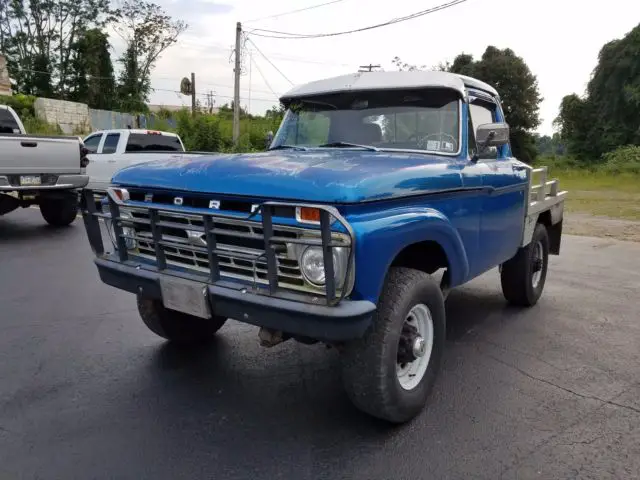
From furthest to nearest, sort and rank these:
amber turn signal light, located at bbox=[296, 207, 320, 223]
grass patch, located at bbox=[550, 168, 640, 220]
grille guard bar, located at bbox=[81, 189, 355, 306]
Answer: grass patch, located at bbox=[550, 168, 640, 220], amber turn signal light, located at bbox=[296, 207, 320, 223], grille guard bar, located at bbox=[81, 189, 355, 306]

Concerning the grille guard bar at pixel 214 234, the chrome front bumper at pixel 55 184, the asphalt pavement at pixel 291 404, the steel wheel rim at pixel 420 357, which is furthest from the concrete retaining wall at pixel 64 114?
the steel wheel rim at pixel 420 357

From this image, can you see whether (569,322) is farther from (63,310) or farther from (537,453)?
(63,310)

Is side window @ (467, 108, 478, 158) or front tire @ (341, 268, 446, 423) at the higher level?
side window @ (467, 108, 478, 158)

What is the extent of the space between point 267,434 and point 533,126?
A: 138 ft

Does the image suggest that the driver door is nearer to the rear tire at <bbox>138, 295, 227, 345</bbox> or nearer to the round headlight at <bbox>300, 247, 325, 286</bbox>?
the round headlight at <bbox>300, 247, 325, 286</bbox>

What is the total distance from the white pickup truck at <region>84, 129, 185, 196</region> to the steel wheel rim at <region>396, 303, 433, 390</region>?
9777 millimetres

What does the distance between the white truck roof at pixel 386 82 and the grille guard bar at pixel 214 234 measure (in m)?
1.88

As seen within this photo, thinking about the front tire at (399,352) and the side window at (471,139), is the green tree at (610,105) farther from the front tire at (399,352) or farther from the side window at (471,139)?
the front tire at (399,352)

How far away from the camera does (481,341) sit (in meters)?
4.59

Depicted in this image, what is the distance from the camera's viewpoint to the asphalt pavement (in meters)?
2.77

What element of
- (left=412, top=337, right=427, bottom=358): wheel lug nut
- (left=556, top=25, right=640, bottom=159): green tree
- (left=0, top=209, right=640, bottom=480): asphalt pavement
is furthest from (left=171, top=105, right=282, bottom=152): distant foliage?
(left=556, top=25, right=640, bottom=159): green tree

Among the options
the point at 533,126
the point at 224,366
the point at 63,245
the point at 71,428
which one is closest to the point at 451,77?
the point at 224,366

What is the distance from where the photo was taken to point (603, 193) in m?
21.1

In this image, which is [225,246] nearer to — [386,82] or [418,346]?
[418,346]
